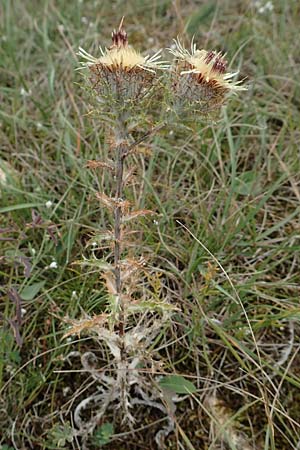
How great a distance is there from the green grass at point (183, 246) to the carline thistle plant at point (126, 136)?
0.07 metres

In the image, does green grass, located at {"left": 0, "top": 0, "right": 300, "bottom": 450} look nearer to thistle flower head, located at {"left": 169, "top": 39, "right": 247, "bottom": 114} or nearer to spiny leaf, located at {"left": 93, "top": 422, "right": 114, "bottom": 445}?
spiny leaf, located at {"left": 93, "top": 422, "right": 114, "bottom": 445}

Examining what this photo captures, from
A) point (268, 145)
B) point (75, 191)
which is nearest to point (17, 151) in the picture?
point (75, 191)

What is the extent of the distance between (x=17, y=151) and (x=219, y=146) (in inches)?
29.9

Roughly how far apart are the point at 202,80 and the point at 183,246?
2.55ft

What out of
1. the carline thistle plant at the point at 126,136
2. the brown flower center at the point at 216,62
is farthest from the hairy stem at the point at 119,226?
the brown flower center at the point at 216,62

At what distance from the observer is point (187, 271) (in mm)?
1759

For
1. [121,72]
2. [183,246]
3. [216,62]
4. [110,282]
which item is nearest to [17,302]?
[110,282]

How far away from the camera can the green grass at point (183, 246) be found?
164cm

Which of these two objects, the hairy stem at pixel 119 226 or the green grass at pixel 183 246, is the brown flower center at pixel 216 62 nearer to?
the hairy stem at pixel 119 226

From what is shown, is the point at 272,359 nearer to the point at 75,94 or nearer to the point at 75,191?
the point at 75,191

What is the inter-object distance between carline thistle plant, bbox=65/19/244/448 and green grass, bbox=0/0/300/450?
70 mm

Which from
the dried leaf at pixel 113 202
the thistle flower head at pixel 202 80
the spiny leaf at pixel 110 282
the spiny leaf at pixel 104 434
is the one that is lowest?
the spiny leaf at pixel 104 434

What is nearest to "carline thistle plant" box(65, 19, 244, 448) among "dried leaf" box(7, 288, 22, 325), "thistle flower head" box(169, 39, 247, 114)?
"thistle flower head" box(169, 39, 247, 114)

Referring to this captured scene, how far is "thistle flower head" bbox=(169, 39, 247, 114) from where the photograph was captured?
1186mm
